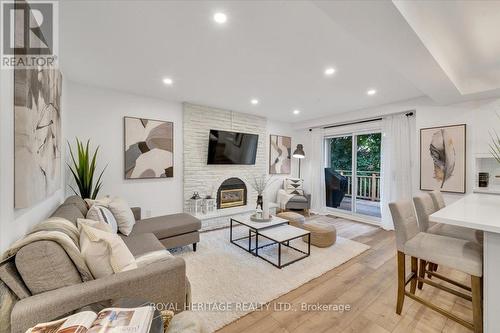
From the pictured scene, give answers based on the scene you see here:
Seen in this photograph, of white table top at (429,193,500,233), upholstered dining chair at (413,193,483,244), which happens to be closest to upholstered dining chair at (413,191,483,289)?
upholstered dining chair at (413,193,483,244)

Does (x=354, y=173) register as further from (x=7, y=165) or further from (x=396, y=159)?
(x=7, y=165)

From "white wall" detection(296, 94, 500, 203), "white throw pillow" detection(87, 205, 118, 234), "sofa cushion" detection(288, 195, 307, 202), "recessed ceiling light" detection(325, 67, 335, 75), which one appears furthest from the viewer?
"sofa cushion" detection(288, 195, 307, 202)

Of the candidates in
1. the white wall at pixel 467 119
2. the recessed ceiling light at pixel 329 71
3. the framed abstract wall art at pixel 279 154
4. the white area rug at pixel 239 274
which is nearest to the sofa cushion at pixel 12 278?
the white area rug at pixel 239 274

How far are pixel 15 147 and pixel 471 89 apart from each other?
4.78 meters

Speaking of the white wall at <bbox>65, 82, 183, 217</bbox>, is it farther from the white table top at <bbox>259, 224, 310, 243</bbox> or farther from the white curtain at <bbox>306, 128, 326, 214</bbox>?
the white curtain at <bbox>306, 128, 326, 214</bbox>

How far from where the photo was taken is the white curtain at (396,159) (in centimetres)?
376

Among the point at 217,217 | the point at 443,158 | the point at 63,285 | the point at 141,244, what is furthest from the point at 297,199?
the point at 63,285

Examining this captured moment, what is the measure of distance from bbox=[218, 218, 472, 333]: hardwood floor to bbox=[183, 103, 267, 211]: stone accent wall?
2.65 meters

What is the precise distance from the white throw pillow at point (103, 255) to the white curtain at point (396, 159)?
4.38m

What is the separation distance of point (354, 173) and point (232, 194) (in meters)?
2.91

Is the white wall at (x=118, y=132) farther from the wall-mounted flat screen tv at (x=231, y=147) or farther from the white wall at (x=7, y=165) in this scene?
the white wall at (x=7, y=165)

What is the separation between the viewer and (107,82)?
2.97 metres

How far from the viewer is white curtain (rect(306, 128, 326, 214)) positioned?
526 cm

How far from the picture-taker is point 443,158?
324cm
